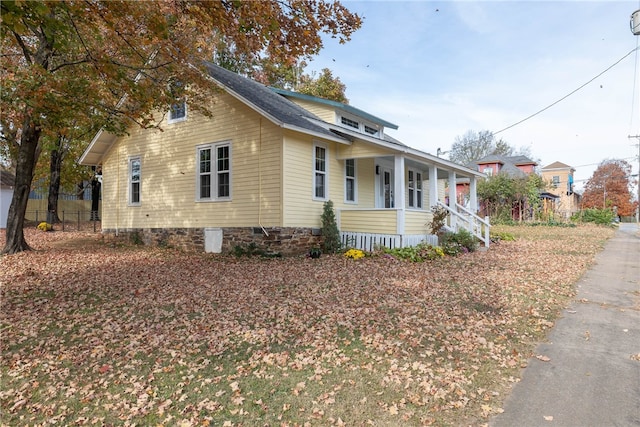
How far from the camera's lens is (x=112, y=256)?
11141 mm

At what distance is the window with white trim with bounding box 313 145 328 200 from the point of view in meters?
11.9

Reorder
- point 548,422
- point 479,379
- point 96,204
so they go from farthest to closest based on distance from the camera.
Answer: point 96,204
point 479,379
point 548,422

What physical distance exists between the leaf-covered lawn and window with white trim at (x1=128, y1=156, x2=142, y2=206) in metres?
6.01

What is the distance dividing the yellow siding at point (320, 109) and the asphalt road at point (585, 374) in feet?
35.0

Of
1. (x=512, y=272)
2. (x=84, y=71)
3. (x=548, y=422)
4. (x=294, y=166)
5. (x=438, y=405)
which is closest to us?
(x=548, y=422)

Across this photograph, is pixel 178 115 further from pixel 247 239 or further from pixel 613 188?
pixel 613 188

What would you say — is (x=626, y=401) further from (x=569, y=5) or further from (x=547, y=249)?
(x=569, y=5)

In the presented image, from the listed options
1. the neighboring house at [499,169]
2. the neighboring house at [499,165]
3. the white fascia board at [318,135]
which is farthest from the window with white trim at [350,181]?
the neighboring house at [499,165]

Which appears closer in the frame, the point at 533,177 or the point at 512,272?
the point at 512,272

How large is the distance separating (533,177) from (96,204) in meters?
31.7

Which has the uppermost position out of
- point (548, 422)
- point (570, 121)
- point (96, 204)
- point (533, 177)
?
point (570, 121)

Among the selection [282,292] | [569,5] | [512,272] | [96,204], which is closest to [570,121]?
[569,5]

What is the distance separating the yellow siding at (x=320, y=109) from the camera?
48.9ft

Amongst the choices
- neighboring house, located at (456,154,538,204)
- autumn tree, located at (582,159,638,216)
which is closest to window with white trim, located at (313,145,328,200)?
neighboring house, located at (456,154,538,204)
